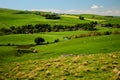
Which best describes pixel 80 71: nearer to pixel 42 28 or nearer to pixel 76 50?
pixel 76 50

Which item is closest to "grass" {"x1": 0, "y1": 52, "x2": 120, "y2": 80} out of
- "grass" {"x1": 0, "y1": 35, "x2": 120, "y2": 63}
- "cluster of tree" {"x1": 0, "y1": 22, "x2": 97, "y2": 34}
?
"grass" {"x1": 0, "y1": 35, "x2": 120, "y2": 63}

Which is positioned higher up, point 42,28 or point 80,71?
point 80,71

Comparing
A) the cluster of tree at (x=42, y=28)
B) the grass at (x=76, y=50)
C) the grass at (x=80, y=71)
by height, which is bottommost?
the cluster of tree at (x=42, y=28)

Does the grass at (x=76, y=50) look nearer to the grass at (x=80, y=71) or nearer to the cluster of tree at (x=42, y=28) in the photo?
the grass at (x=80, y=71)

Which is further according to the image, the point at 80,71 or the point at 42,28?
the point at 42,28

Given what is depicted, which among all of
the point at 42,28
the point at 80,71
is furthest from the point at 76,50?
the point at 42,28

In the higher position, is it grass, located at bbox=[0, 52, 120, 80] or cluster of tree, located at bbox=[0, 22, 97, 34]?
grass, located at bbox=[0, 52, 120, 80]

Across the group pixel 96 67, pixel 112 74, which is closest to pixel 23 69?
pixel 96 67

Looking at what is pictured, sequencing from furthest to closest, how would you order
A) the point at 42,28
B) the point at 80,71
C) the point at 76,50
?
1. the point at 42,28
2. the point at 76,50
3. the point at 80,71

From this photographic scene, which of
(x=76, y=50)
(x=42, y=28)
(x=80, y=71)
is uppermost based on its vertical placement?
(x=80, y=71)

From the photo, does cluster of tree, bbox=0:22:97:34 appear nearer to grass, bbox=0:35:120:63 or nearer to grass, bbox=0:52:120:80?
grass, bbox=0:35:120:63

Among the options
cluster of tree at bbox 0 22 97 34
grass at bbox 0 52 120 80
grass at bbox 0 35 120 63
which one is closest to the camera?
grass at bbox 0 52 120 80

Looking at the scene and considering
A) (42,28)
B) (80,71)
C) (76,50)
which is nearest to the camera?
(80,71)

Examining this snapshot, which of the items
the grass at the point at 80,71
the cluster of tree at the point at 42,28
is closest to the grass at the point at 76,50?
the grass at the point at 80,71
